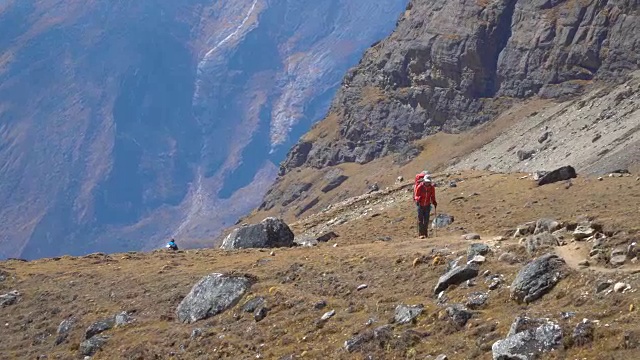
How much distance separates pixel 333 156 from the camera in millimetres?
188875

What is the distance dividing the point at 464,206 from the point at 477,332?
87.4 ft

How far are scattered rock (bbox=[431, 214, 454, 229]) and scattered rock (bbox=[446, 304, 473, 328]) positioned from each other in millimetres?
20430

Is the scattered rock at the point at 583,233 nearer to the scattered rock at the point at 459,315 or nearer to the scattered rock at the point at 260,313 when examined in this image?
the scattered rock at the point at 459,315

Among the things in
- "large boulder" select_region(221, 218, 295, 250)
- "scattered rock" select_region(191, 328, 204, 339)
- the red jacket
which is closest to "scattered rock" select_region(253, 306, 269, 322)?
"scattered rock" select_region(191, 328, 204, 339)

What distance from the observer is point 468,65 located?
161 meters

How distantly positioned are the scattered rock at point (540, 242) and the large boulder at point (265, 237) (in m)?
17.8

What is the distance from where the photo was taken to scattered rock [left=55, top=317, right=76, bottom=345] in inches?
1329

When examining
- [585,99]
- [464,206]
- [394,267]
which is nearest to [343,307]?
[394,267]

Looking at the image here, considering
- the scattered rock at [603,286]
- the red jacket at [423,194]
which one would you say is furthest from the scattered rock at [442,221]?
the scattered rock at [603,286]

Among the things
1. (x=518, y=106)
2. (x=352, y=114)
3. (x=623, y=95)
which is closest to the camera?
(x=623, y=95)

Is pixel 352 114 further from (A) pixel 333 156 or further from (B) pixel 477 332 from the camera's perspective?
(B) pixel 477 332

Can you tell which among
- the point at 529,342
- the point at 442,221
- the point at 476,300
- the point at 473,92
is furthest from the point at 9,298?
the point at 473,92

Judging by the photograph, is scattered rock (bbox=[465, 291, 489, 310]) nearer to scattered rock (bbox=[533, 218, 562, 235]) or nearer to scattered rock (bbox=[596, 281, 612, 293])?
scattered rock (bbox=[596, 281, 612, 293])

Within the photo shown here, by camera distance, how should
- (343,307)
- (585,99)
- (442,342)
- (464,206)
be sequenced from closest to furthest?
1. (442,342)
2. (343,307)
3. (464,206)
4. (585,99)
